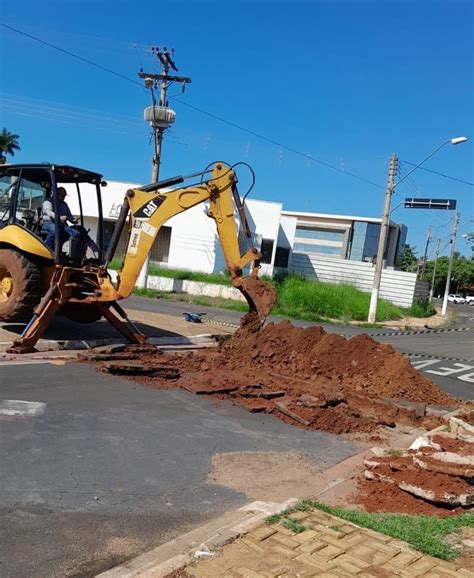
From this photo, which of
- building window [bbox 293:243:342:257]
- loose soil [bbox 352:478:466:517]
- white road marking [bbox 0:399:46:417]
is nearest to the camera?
loose soil [bbox 352:478:466:517]

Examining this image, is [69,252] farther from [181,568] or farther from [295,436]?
[181,568]

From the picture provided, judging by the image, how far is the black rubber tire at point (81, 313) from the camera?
40.4 feet

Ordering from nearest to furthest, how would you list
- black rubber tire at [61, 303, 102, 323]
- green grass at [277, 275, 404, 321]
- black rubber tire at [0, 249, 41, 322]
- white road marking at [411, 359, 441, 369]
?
black rubber tire at [0, 249, 41, 322]
black rubber tire at [61, 303, 102, 323]
white road marking at [411, 359, 441, 369]
green grass at [277, 275, 404, 321]

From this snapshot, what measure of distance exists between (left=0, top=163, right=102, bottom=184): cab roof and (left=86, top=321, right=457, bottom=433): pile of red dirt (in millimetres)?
3758

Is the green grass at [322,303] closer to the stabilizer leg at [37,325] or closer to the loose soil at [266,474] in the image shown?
the stabilizer leg at [37,325]

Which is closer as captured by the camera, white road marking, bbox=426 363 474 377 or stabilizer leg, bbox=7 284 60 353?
stabilizer leg, bbox=7 284 60 353

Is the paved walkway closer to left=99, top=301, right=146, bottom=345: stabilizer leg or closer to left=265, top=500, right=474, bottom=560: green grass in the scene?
left=265, top=500, right=474, bottom=560: green grass

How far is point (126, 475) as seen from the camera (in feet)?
17.6

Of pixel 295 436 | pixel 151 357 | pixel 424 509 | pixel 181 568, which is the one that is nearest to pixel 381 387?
pixel 295 436

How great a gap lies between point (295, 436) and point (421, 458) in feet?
6.32

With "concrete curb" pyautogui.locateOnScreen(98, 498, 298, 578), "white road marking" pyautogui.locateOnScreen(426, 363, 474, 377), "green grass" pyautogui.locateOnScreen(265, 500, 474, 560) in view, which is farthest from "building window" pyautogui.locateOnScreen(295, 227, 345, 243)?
"concrete curb" pyautogui.locateOnScreen(98, 498, 298, 578)

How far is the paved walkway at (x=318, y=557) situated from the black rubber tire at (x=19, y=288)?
25.2 feet

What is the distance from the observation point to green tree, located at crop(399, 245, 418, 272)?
95350 millimetres

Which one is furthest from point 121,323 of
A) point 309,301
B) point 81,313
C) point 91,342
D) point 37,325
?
point 309,301
